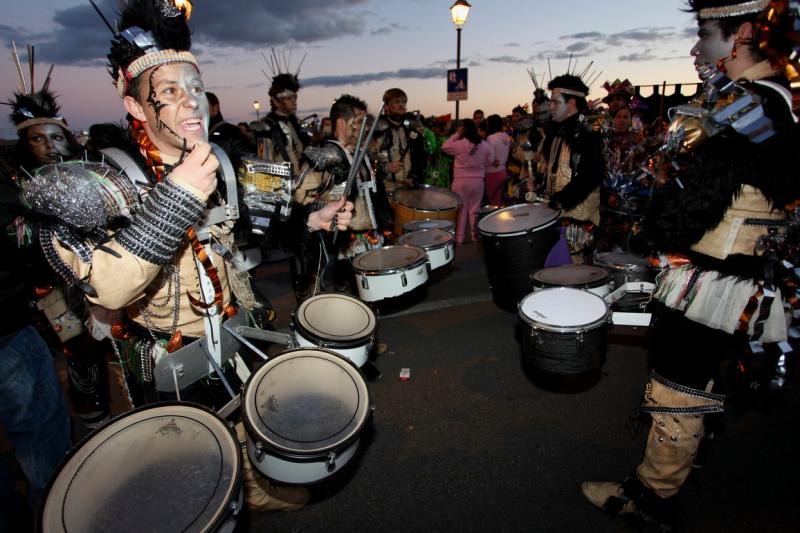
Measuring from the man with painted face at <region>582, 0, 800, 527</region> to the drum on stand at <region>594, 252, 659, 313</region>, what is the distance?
0.77 m

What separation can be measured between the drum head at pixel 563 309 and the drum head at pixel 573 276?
294 mm

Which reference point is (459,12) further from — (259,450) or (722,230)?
(259,450)

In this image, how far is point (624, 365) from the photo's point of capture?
377 centimetres

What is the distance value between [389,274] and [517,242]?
1.26 m

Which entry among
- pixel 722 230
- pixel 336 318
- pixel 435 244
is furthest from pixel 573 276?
pixel 336 318

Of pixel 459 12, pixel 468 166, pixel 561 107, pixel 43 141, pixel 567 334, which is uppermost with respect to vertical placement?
pixel 459 12

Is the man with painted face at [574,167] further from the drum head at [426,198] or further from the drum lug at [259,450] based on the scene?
the drum lug at [259,450]

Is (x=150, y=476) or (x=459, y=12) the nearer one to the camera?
(x=150, y=476)

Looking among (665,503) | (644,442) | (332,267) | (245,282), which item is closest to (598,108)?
(332,267)

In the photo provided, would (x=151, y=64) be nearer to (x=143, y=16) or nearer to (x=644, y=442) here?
(x=143, y=16)

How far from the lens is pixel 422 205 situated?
618 cm

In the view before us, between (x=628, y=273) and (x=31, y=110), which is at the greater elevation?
(x=31, y=110)

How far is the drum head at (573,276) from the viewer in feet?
10.0

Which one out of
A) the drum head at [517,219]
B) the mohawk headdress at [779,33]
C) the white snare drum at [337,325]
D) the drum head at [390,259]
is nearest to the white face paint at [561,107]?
the drum head at [517,219]
